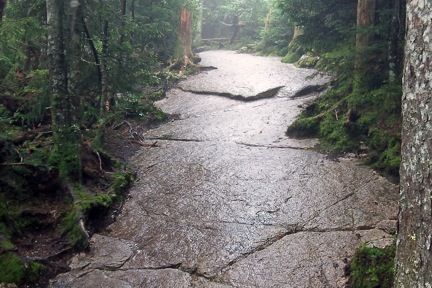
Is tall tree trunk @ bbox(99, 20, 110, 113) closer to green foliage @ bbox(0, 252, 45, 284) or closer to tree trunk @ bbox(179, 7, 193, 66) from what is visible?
green foliage @ bbox(0, 252, 45, 284)

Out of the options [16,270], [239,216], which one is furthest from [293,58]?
[16,270]

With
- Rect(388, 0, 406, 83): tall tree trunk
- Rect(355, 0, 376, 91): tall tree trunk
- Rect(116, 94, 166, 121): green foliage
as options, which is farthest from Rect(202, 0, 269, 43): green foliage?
Rect(388, 0, 406, 83): tall tree trunk

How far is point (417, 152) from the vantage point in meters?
2.79

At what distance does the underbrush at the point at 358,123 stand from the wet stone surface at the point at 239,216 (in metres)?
0.38

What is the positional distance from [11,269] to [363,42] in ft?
24.6

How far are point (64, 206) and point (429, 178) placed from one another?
17.4 ft

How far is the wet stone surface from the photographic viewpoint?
5.00 meters

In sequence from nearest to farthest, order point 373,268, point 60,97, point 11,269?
point 373,268
point 11,269
point 60,97

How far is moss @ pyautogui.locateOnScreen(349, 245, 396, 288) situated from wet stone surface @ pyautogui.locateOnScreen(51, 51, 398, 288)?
29 cm

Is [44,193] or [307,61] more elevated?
[307,61]

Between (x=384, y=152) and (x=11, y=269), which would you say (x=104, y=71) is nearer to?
(x=11, y=269)

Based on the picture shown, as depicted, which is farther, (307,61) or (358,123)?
(307,61)

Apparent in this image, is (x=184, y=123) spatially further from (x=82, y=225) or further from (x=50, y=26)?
(x=82, y=225)

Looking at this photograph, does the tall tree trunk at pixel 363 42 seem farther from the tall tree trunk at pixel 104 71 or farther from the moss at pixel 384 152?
the tall tree trunk at pixel 104 71
